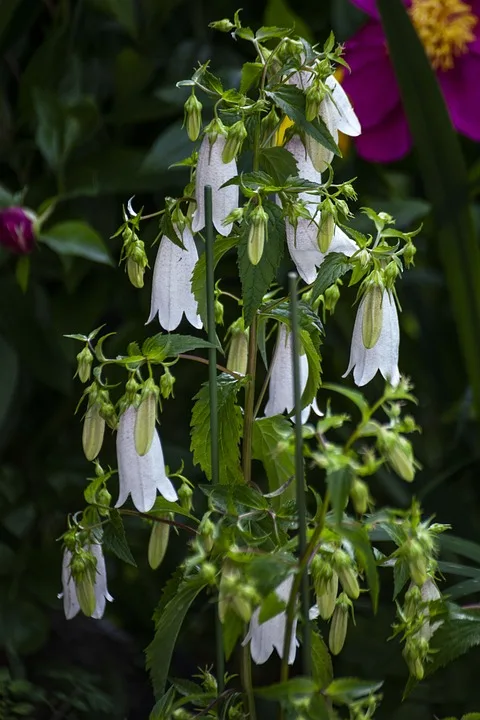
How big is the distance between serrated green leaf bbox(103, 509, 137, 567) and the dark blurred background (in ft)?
0.95

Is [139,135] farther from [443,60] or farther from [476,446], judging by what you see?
[476,446]

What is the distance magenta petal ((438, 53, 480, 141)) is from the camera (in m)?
0.81

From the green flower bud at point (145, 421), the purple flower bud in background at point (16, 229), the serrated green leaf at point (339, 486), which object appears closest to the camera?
the serrated green leaf at point (339, 486)

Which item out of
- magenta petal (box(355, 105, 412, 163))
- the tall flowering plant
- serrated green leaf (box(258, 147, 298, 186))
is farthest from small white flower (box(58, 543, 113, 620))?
magenta petal (box(355, 105, 412, 163))

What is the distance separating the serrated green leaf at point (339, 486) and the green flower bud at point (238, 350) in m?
0.18

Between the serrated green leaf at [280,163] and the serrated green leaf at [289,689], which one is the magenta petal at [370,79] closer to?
the serrated green leaf at [280,163]

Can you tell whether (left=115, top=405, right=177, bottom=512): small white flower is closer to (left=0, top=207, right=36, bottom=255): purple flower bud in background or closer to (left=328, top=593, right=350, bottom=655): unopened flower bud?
(left=328, top=593, right=350, bottom=655): unopened flower bud

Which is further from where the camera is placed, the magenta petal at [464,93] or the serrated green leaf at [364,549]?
the magenta petal at [464,93]

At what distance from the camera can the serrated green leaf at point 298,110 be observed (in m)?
0.47

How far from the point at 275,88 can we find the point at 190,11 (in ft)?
1.98

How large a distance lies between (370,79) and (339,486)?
Result: 0.54 meters

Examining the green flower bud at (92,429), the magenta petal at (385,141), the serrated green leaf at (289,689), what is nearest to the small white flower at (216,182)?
the green flower bud at (92,429)

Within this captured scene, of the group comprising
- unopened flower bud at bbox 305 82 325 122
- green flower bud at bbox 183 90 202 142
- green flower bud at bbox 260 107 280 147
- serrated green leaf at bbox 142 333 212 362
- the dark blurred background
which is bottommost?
the dark blurred background

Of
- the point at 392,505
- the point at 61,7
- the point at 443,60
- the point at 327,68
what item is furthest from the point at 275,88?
the point at 392,505
